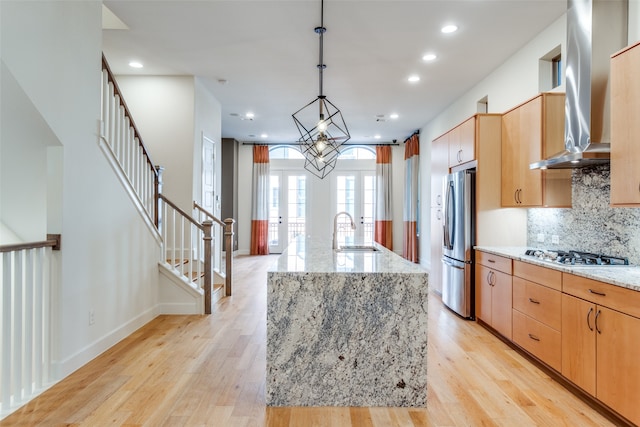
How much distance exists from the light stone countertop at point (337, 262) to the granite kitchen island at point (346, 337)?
0.03 m

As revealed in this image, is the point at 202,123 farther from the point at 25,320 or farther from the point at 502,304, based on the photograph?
the point at 502,304

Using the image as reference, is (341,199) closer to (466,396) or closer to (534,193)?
(534,193)

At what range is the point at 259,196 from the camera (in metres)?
9.30

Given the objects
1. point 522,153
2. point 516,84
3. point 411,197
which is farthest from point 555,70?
point 411,197

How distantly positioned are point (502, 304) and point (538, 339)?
61 cm

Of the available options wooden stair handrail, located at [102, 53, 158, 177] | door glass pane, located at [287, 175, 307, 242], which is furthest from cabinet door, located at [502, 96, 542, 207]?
door glass pane, located at [287, 175, 307, 242]

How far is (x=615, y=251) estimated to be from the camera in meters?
2.77

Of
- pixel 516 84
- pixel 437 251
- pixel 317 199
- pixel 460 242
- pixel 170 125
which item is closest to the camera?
pixel 516 84

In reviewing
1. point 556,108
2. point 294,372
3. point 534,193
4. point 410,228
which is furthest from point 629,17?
point 410,228

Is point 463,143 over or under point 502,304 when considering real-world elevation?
over

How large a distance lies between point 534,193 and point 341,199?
6.32 meters

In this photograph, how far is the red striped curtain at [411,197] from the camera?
8.03m

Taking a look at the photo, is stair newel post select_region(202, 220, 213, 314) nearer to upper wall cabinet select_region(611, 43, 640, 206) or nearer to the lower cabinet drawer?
the lower cabinet drawer

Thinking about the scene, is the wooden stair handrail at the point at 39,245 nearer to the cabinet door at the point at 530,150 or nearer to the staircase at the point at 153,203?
the staircase at the point at 153,203
